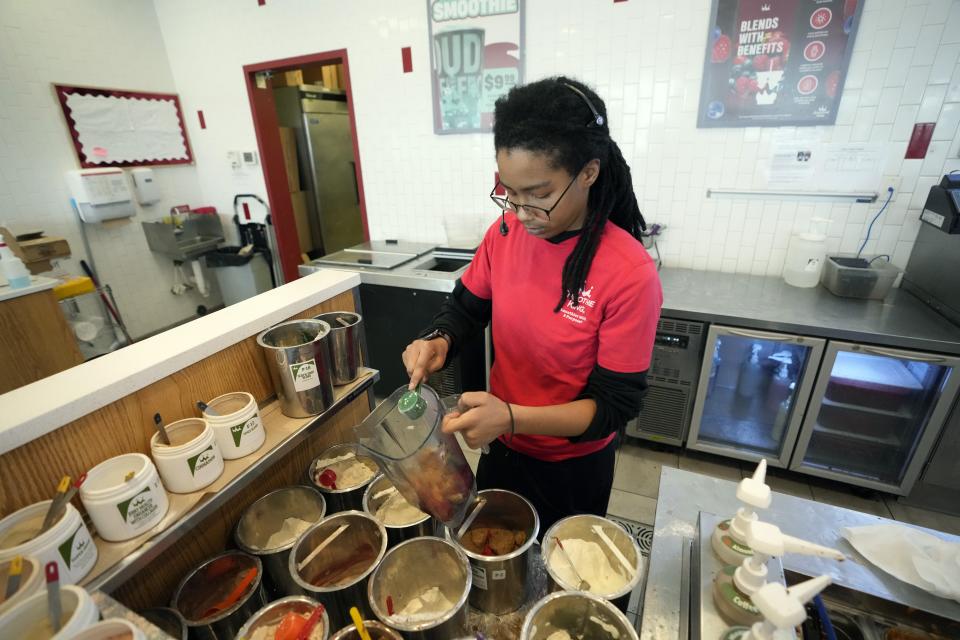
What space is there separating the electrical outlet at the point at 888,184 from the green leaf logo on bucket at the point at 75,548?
332cm

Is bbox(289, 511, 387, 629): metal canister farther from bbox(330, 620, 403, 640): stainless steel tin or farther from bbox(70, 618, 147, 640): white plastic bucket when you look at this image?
bbox(70, 618, 147, 640): white plastic bucket

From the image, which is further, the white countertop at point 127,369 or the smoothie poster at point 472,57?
the smoothie poster at point 472,57

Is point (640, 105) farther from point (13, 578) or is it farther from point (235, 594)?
point (13, 578)

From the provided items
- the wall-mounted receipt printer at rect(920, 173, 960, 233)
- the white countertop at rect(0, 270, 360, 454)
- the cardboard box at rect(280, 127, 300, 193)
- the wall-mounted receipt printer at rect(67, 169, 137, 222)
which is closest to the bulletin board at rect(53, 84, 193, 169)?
the wall-mounted receipt printer at rect(67, 169, 137, 222)

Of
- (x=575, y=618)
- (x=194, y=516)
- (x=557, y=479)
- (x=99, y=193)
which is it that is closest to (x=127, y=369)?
(x=194, y=516)

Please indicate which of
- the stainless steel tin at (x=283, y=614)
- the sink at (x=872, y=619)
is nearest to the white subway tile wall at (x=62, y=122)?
the stainless steel tin at (x=283, y=614)

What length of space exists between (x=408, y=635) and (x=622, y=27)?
9.83ft

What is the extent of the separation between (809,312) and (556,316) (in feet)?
5.85

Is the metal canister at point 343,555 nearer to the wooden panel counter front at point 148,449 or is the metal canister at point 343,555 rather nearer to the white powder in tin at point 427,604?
the white powder in tin at point 427,604

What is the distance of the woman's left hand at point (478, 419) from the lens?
34.7 inches

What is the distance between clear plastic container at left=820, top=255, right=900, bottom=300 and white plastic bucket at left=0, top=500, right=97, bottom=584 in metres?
2.99

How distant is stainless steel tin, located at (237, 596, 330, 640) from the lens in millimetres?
748

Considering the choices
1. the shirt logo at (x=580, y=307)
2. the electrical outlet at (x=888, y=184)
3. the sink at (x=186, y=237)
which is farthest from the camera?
the sink at (x=186, y=237)

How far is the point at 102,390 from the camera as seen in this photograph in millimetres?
825
